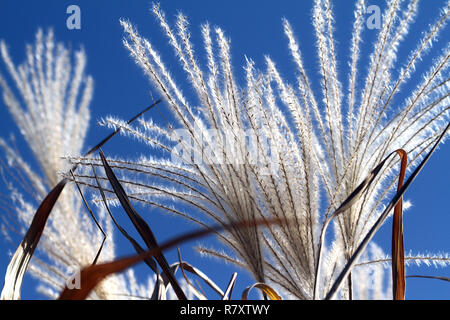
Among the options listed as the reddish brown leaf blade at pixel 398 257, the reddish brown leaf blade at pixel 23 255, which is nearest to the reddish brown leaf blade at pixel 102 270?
the reddish brown leaf blade at pixel 23 255

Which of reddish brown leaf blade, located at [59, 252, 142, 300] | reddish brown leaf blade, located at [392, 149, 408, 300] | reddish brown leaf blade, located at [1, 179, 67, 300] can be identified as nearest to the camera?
reddish brown leaf blade, located at [59, 252, 142, 300]

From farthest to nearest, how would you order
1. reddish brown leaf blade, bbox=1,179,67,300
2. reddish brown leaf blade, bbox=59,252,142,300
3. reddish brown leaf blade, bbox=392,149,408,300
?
reddish brown leaf blade, bbox=392,149,408,300 → reddish brown leaf blade, bbox=1,179,67,300 → reddish brown leaf blade, bbox=59,252,142,300

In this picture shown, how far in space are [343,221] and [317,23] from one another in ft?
1.74

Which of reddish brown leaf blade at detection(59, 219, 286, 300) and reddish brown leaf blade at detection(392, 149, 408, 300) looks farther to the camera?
reddish brown leaf blade at detection(392, 149, 408, 300)

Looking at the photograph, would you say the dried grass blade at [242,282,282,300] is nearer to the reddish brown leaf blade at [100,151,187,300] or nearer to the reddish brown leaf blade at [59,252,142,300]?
the reddish brown leaf blade at [100,151,187,300]

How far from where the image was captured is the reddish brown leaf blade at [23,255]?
2.44 ft

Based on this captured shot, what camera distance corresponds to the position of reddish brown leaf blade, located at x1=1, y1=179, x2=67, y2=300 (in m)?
0.74

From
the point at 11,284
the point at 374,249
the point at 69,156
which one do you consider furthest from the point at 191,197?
the point at 374,249

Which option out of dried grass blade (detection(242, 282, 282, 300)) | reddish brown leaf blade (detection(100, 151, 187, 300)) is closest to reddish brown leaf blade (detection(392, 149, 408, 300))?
dried grass blade (detection(242, 282, 282, 300))

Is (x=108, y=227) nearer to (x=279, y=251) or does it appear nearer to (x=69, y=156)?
(x=69, y=156)

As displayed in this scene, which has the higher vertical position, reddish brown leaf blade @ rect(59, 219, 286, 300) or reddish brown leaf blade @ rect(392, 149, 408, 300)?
reddish brown leaf blade @ rect(392, 149, 408, 300)

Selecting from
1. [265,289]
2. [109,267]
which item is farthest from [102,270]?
[265,289]

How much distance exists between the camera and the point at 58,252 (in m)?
1.65

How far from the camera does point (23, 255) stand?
79 centimetres
